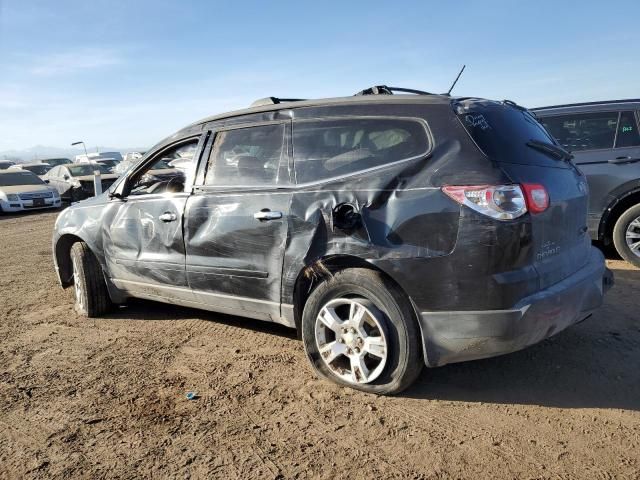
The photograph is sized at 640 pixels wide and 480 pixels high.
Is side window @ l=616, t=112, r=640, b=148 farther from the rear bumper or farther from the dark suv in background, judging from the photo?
the rear bumper

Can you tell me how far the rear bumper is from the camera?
9.21 feet

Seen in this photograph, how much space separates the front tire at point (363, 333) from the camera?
3.04 metres

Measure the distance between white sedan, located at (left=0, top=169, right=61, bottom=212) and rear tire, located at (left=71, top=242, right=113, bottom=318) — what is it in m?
13.3

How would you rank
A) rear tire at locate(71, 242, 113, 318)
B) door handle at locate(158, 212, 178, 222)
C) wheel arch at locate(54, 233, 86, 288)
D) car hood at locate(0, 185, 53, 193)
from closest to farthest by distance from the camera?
1. door handle at locate(158, 212, 178, 222)
2. rear tire at locate(71, 242, 113, 318)
3. wheel arch at locate(54, 233, 86, 288)
4. car hood at locate(0, 185, 53, 193)

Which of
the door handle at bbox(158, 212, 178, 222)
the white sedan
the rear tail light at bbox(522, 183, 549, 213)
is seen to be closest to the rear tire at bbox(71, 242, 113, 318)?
the door handle at bbox(158, 212, 178, 222)

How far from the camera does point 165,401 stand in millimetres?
3365

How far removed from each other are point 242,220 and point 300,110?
0.88 meters

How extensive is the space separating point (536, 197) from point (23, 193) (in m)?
17.3

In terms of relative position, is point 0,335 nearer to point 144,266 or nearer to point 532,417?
point 144,266

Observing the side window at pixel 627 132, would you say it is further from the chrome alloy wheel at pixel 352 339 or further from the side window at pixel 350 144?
the chrome alloy wheel at pixel 352 339

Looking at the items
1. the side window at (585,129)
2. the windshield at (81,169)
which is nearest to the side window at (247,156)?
the side window at (585,129)

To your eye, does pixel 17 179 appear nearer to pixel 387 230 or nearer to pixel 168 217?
pixel 168 217

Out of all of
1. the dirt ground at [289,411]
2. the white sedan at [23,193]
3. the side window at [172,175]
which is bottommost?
the dirt ground at [289,411]

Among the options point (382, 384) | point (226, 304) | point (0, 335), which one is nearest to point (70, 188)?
point (0, 335)
